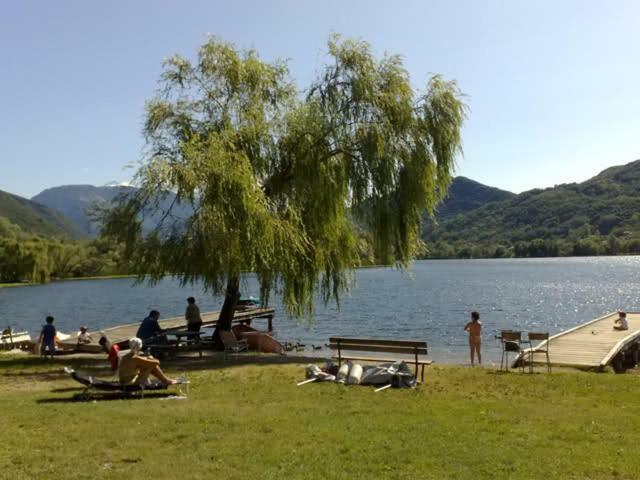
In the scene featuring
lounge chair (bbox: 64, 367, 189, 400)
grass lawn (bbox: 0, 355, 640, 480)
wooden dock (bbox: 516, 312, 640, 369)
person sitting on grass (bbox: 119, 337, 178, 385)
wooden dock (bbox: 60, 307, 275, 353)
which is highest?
person sitting on grass (bbox: 119, 337, 178, 385)

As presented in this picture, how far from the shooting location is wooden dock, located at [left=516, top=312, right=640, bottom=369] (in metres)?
16.6

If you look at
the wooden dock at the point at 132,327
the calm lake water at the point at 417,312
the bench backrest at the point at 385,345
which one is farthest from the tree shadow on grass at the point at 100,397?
the wooden dock at the point at 132,327

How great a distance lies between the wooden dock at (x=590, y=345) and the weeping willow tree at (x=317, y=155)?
5425 millimetres

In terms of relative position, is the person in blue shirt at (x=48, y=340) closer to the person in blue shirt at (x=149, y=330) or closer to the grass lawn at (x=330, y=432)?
the person in blue shirt at (x=149, y=330)

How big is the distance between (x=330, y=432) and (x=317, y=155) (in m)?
11.3

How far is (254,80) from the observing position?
60.7 ft

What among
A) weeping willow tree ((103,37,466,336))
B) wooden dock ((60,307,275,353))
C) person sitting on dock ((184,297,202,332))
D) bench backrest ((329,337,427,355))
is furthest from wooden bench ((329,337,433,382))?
person sitting on dock ((184,297,202,332))

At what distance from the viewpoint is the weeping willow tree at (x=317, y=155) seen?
17.0m

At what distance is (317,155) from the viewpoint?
59.0ft

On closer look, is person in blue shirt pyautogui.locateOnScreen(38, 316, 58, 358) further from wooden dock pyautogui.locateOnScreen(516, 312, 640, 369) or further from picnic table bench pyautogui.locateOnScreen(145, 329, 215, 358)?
wooden dock pyautogui.locateOnScreen(516, 312, 640, 369)

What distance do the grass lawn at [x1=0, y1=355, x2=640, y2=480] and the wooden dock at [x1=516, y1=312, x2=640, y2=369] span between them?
4.68 meters

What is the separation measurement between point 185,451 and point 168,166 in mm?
9623

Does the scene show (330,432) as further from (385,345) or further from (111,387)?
(385,345)

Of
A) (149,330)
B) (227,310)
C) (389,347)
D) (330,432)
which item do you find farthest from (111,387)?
(227,310)
